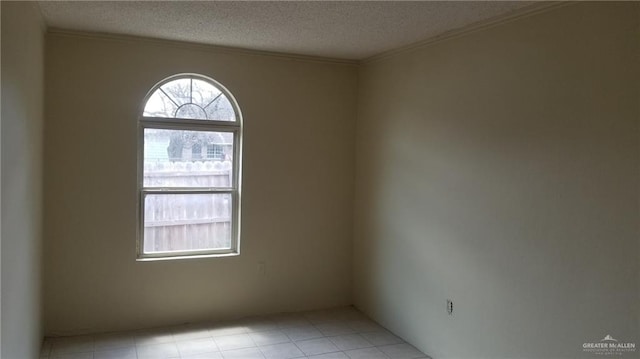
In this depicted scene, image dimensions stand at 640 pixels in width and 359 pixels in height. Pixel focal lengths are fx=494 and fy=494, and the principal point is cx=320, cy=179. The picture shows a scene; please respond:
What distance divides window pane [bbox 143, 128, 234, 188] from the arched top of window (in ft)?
0.48

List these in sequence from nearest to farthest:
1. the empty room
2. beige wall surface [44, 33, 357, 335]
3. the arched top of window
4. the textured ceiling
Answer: the empty room < the textured ceiling < beige wall surface [44, 33, 357, 335] < the arched top of window

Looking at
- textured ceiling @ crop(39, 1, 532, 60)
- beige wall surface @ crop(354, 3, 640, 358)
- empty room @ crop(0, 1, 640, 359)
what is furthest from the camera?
textured ceiling @ crop(39, 1, 532, 60)

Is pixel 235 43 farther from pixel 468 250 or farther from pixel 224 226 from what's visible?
pixel 468 250

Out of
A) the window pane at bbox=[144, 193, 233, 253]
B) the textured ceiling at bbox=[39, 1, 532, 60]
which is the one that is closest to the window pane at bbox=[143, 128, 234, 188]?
the window pane at bbox=[144, 193, 233, 253]

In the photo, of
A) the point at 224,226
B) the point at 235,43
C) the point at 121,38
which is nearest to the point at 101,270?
the point at 224,226

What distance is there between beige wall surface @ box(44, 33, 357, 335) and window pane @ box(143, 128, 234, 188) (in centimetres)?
18

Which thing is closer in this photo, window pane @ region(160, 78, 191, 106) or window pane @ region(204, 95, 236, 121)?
window pane @ region(160, 78, 191, 106)

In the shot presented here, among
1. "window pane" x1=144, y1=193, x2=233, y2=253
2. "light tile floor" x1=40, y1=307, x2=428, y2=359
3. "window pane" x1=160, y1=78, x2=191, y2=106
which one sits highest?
"window pane" x1=160, y1=78, x2=191, y2=106

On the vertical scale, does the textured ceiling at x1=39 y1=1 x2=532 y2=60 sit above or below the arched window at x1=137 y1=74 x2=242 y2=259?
above

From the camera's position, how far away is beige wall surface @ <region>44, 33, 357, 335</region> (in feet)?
12.5

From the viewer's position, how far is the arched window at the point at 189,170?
4.13 m

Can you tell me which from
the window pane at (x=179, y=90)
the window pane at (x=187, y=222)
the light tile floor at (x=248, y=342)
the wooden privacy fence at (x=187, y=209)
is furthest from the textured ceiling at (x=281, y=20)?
the light tile floor at (x=248, y=342)

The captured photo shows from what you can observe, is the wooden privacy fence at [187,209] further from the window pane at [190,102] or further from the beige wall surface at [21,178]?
the beige wall surface at [21,178]

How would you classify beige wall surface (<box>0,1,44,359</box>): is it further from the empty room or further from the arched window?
the arched window
